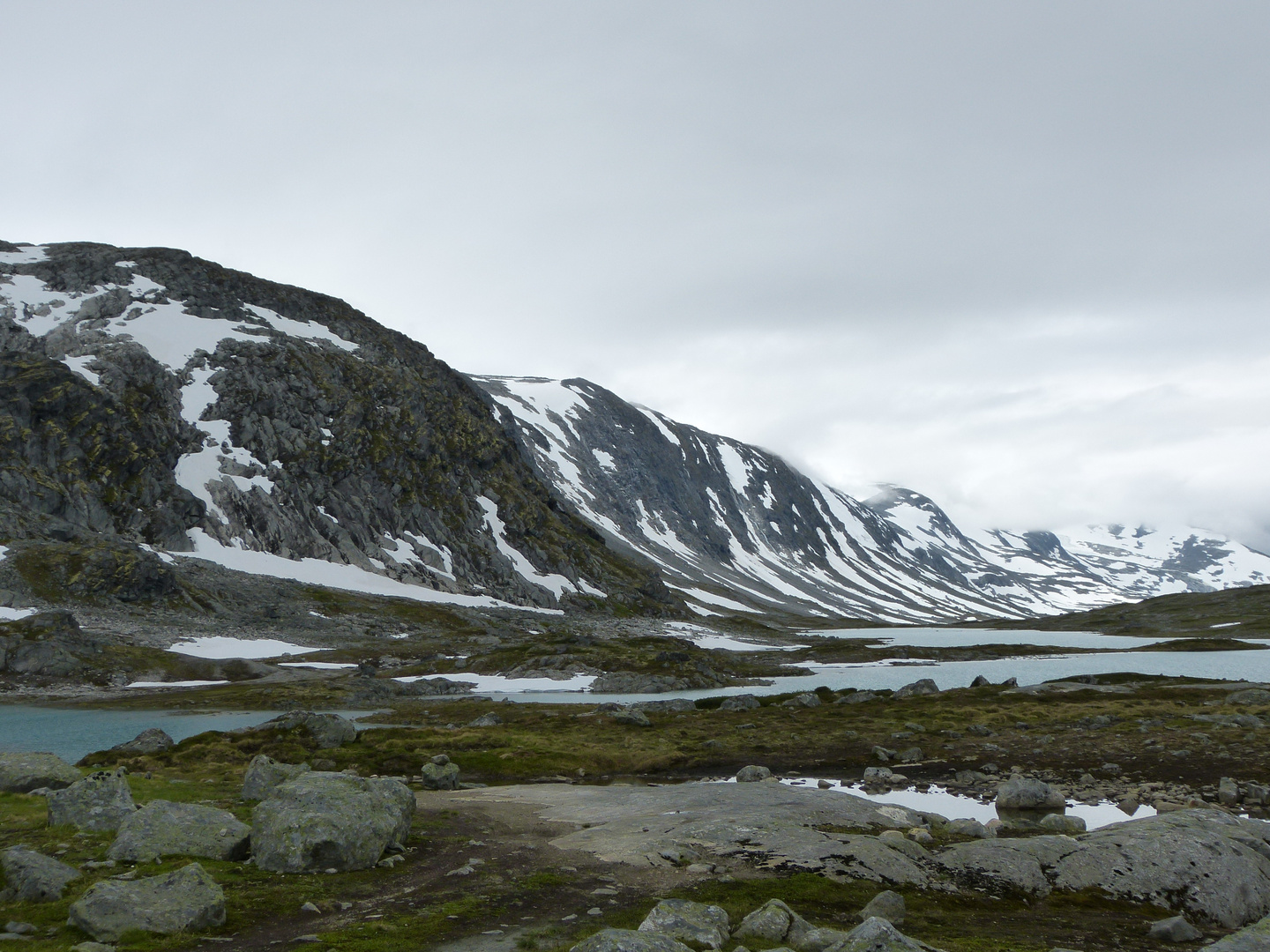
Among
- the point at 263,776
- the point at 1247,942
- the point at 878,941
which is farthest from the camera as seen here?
the point at 263,776

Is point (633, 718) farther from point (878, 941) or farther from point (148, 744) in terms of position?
point (878, 941)

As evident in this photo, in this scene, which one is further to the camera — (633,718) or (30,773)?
(633,718)

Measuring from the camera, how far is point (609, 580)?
19200cm

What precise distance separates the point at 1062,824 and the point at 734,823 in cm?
1244

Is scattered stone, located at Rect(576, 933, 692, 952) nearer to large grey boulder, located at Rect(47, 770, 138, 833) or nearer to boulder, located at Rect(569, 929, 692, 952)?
boulder, located at Rect(569, 929, 692, 952)

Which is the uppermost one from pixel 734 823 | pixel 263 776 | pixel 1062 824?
pixel 734 823

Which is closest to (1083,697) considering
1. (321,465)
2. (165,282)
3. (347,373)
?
(321,465)

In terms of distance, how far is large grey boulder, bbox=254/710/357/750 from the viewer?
4828cm

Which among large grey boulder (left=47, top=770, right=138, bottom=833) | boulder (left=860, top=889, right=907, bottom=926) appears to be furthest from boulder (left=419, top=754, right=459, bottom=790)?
boulder (left=860, top=889, right=907, bottom=926)

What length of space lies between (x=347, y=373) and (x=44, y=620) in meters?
112

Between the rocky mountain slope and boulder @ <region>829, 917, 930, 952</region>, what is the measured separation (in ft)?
378

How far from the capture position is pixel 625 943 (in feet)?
44.5

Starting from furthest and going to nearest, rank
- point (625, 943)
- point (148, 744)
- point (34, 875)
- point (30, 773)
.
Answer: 1. point (148, 744)
2. point (30, 773)
3. point (34, 875)
4. point (625, 943)

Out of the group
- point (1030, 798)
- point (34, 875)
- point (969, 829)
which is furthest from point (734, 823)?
point (34, 875)
